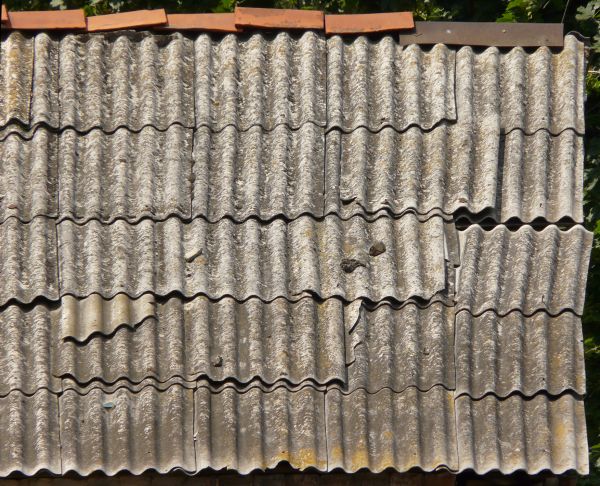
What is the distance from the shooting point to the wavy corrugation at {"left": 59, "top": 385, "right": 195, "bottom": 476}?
4656mm

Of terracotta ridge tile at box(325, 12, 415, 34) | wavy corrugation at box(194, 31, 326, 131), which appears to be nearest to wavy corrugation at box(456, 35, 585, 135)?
terracotta ridge tile at box(325, 12, 415, 34)

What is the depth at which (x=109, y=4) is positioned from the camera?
32.7 feet

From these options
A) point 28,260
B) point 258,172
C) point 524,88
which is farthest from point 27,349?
point 524,88

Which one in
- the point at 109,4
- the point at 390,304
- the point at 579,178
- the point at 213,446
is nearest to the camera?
the point at 213,446

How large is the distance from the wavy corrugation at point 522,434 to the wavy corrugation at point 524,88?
4.89ft

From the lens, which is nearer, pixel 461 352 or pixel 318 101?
pixel 461 352

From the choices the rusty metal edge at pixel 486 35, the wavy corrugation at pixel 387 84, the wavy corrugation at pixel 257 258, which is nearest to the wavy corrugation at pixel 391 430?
the wavy corrugation at pixel 257 258

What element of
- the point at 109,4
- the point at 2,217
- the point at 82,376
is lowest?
the point at 82,376

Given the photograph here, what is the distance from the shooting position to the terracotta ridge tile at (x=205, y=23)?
6.00 m

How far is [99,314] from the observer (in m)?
5.03

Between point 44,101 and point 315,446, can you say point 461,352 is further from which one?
point 44,101

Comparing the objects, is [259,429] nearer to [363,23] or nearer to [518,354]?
[518,354]

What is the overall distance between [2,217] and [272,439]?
65.0 inches

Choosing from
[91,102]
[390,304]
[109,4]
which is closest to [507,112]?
[390,304]
